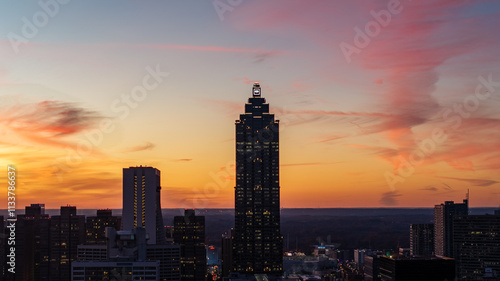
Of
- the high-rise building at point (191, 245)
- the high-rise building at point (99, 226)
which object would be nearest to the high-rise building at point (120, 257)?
the high-rise building at point (191, 245)

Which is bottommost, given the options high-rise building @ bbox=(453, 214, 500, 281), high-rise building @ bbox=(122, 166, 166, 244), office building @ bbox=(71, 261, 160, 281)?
high-rise building @ bbox=(453, 214, 500, 281)

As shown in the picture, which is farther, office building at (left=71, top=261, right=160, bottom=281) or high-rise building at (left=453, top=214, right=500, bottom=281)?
high-rise building at (left=453, top=214, right=500, bottom=281)

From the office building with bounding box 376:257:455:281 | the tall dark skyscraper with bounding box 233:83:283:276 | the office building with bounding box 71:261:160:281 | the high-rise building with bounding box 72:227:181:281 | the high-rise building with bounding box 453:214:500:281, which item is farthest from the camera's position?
the high-rise building with bounding box 453:214:500:281

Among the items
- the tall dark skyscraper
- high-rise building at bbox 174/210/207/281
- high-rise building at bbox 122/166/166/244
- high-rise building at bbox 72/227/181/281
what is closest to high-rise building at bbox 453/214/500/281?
the tall dark skyscraper

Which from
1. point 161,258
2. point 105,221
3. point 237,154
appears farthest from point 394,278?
point 105,221

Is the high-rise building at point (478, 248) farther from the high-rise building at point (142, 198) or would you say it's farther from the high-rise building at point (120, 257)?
the high-rise building at point (120, 257)

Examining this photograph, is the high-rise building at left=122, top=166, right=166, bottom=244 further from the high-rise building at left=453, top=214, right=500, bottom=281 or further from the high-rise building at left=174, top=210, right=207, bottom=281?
the high-rise building at left=453, top=214, right=500, bottom=281
